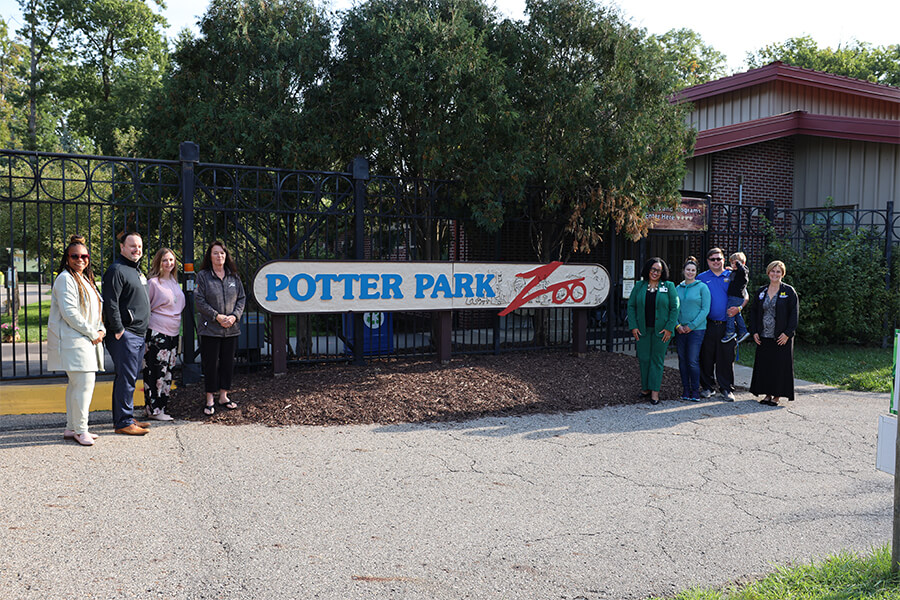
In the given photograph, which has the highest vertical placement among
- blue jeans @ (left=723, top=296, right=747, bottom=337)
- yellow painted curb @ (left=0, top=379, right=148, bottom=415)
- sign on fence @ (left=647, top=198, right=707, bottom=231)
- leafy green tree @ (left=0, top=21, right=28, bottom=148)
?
leafy green tree @ (left=0, top=21, right=28, bottom=148)

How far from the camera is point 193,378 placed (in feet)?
25.5

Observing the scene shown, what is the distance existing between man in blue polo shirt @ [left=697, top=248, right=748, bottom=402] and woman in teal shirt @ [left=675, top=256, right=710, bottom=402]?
16 centimetres

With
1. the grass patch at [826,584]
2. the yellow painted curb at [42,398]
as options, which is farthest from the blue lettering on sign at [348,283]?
the grass patch at [826,584]

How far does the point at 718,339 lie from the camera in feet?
26.7

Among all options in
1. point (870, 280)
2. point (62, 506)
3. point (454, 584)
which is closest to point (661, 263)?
point (454, 584)

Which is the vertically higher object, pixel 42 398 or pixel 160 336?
pixel 160 336

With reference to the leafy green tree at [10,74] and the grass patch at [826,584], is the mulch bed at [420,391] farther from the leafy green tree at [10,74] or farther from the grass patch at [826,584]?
the leafy green tree at [10,74]

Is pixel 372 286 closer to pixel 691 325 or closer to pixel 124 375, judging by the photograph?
pixel 124 375

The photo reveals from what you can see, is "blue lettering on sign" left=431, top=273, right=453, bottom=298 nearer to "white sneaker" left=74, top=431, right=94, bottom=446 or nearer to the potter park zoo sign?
the potter park zoo sign

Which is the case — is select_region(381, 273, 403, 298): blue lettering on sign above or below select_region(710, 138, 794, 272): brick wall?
below

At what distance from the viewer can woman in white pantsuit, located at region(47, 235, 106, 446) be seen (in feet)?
18.1

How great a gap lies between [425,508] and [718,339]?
5092 millimetres

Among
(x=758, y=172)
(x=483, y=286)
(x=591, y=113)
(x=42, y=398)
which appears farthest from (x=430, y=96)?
(x=758, y=172)

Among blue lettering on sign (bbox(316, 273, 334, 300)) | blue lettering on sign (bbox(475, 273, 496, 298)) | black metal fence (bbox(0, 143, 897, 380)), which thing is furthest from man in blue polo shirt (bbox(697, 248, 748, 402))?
blue lettering on sign (bbox(316, 273, 334, 300))
